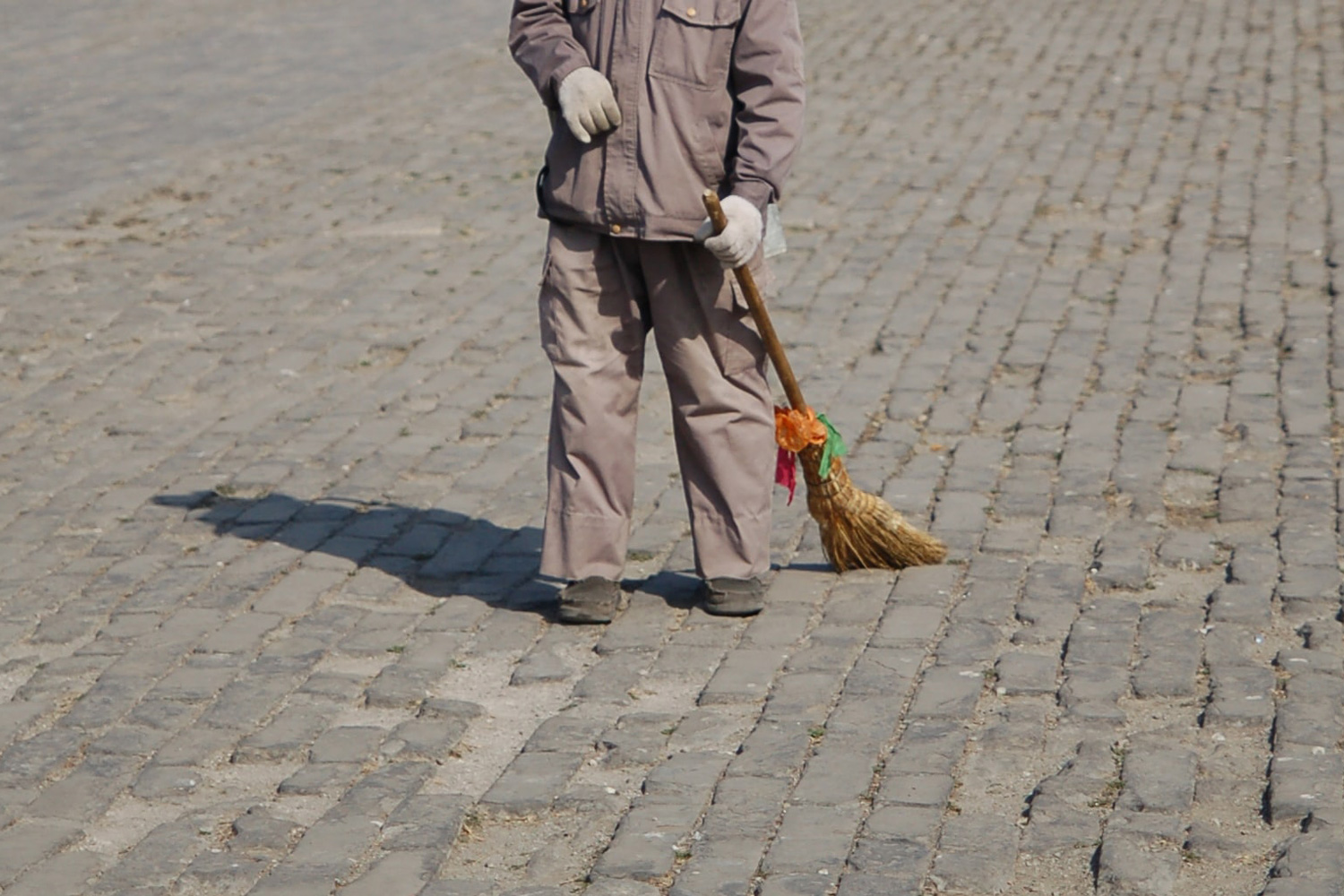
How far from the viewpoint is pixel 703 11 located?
4.46 metres

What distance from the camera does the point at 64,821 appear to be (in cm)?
383

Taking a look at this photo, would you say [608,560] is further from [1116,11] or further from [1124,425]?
[1116,11]

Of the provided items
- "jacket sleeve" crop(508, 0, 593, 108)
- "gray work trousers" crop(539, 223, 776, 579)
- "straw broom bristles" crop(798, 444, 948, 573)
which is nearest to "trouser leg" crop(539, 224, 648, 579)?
"gray work trousers" crop(539, 223, 776, 579)

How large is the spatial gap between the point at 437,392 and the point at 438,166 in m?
3.75

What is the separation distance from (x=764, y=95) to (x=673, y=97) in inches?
8.7

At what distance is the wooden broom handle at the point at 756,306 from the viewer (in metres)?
4.35

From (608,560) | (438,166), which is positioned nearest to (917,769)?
(608,560)

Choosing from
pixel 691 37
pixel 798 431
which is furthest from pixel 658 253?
pixel 798 431

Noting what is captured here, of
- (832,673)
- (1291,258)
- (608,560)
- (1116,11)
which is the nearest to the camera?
(832,673)

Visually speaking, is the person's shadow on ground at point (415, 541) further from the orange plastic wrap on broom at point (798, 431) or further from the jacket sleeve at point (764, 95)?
the jacket sleeve at point (764, 95)

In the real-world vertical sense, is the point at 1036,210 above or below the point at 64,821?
below

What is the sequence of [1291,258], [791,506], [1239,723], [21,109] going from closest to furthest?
[1239,723], [791,506], [1291,258], [21,109]

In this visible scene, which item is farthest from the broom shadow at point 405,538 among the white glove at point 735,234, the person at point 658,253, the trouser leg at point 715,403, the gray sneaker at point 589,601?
the white glove at point 735,234

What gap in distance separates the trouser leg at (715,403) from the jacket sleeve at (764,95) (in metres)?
0.24
